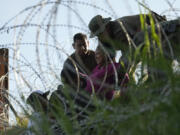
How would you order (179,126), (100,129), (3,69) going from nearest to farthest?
(179,126)
(100,129)
(3,69)

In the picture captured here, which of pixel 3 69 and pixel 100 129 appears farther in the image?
pixel 3 69

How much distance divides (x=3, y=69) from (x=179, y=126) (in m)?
5.65

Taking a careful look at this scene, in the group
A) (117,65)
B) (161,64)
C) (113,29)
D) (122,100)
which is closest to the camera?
(161,64)

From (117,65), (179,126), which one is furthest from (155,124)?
(117,65)

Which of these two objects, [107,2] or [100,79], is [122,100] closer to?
[107,2]

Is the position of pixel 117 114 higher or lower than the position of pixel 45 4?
lower

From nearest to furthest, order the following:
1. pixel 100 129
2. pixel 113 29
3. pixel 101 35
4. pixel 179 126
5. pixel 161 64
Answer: pixel 179 126, pixel 161 64, pixel 100 129, pixel 101 35, pixel 113 29

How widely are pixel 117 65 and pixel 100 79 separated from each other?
0.44ft

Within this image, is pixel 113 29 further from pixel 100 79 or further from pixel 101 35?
pixel 100 79

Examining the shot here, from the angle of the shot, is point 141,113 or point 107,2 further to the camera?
point 107,2

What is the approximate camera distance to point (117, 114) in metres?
1.59

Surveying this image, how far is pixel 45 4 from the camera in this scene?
207cm

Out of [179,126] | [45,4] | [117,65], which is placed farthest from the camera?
[117,65]

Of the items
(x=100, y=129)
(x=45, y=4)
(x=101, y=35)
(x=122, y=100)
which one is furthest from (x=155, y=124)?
(x=101, y=35)
